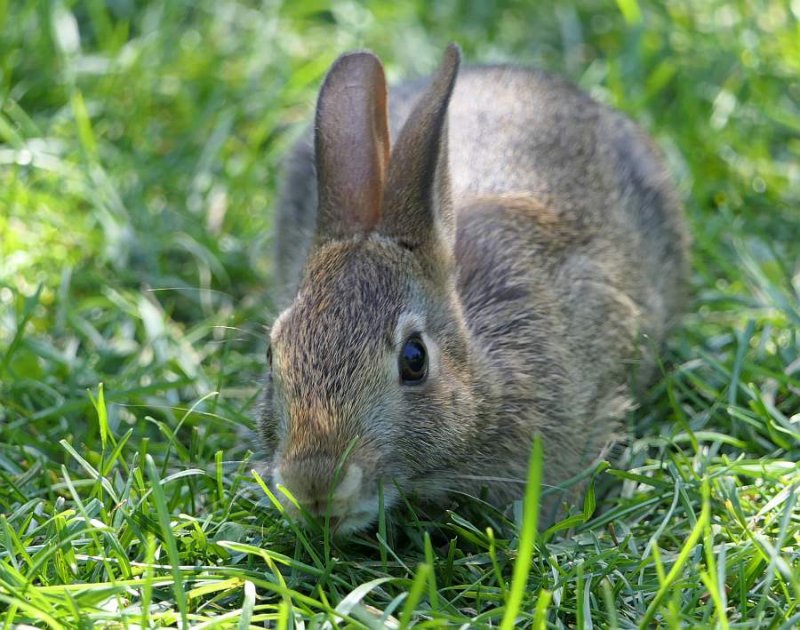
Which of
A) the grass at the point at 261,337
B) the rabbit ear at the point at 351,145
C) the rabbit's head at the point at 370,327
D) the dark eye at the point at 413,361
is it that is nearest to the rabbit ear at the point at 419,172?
the rabbit's head at the point at 370,327

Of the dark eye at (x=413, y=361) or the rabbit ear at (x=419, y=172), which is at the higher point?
the rabbit ear at (x=419, y=172)

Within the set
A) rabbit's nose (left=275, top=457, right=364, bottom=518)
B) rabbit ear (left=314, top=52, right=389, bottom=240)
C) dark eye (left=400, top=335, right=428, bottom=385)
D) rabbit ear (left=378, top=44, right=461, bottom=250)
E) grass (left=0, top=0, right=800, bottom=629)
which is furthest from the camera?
rabbit ear (left=314, top=52, right=389, bottom=240)

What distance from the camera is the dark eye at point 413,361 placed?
4.39 meters

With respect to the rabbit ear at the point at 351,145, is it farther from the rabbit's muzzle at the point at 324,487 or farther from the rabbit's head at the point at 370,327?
the rabbit's muzzle at the point at 324,487

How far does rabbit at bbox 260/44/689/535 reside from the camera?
13.9 ft

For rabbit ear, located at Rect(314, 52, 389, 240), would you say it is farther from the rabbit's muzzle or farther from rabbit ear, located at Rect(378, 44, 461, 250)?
the rabbit's muzzle

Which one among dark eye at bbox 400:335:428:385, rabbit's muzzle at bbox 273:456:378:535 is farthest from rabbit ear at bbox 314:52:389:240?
rabbit's muzzle at bbox 273:456:378:535

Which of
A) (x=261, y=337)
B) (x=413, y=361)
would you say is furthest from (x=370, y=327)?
(x=261, y=337)

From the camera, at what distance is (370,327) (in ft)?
14.3

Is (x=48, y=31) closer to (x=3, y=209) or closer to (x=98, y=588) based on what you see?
(x=3, y=209)

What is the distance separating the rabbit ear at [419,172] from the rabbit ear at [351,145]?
0.12m

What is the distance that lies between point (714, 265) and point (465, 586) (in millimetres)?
3121

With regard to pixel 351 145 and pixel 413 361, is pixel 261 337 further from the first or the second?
pixel 413 361

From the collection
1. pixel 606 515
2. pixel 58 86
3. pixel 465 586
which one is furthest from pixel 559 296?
pixel 58 86
